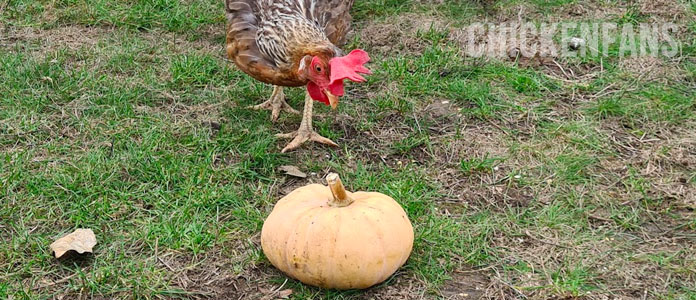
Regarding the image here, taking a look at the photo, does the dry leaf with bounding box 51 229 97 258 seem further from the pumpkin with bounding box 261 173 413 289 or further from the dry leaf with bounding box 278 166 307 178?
the dry leaf with bounding box 278 166 307 178

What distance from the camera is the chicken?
13.5ft

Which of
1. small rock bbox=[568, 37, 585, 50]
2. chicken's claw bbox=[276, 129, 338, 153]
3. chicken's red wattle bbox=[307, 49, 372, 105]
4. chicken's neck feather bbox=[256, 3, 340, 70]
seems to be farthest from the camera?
small rock bbox=[568, 37, 585, 50]

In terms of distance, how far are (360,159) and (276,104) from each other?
2.84 ft

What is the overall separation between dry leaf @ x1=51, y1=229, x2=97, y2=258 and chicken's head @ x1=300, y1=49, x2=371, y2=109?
57.8 inches

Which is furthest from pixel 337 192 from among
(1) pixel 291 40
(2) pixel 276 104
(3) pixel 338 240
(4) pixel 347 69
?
(2) pixel 276 104

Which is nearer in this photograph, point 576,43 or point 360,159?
point 360,159

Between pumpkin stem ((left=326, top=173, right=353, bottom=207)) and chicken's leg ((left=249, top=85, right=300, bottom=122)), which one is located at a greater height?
pumpkin stem ((left=326, top=173, right=353, bottom=207))

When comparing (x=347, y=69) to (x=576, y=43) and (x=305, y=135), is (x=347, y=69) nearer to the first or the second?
(x=305, y=135)

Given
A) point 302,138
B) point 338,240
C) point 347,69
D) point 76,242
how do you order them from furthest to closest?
point 302,138, point 347,69, point 76,242, point 338,240

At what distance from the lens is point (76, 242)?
139 inches

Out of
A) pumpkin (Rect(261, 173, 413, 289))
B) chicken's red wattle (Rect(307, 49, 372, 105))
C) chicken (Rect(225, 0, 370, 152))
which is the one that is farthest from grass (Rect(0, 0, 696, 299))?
chicken's red wattle (Rect(307, 49, 372, 105))

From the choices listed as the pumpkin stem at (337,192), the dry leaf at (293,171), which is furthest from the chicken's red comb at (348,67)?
the pumpkin stem at (337,192)

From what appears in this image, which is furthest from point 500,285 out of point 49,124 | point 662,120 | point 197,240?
point 49,124

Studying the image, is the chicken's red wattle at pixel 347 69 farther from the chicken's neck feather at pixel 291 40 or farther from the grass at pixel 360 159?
the grass at pixel 360 159
